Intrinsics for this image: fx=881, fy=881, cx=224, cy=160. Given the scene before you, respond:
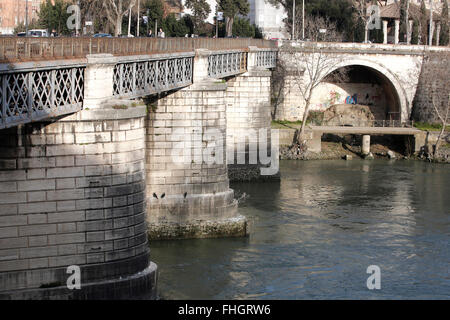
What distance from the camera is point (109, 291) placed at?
20.2 metres

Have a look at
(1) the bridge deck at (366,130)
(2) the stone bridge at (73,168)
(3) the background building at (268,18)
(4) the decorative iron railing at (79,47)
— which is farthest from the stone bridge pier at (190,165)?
(3) the background building at (268,18)

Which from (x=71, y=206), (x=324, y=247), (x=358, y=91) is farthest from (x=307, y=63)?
(x=71, y=206)

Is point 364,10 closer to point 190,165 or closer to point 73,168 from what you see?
point 190,165

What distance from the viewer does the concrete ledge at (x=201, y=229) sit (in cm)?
2925

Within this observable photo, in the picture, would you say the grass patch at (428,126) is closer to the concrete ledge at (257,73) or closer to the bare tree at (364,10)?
the bare tree at (364,10)

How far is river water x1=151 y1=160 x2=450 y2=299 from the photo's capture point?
79.3 feet

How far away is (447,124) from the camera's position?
5200cm

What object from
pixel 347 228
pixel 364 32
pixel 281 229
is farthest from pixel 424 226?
pixel 364 32

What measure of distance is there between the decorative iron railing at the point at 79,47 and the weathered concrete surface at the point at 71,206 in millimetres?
1570

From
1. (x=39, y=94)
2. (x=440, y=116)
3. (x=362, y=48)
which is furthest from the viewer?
(x=362, y=48)

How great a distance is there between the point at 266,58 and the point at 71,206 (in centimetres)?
3040

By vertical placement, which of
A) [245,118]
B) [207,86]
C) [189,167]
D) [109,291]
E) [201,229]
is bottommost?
[201,229]
